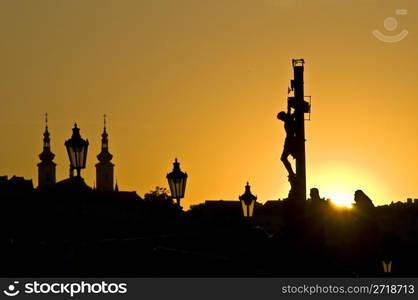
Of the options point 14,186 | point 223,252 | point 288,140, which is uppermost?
point 14,186

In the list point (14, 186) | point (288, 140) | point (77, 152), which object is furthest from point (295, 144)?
point (14, 186)

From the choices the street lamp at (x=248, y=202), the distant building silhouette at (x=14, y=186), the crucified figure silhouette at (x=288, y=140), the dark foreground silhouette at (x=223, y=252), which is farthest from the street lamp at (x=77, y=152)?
A: the distant building silhouette at (x=14, y=186)

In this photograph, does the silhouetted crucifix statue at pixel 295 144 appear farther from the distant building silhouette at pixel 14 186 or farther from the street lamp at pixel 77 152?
the distant building silhouette at pixel 14 186

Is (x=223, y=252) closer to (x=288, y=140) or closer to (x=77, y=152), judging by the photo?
(x=288, y=140)

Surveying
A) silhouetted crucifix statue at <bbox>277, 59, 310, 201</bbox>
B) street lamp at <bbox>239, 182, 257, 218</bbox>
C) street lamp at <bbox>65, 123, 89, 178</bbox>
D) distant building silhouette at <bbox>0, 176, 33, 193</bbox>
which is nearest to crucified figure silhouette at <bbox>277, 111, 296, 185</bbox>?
silhouetted crucifix statue at <bbox>277, 59, 310, 201</bbox>

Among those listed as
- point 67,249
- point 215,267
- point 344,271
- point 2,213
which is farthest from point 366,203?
point 2,213

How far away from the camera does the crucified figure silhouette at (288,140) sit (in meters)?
37.5

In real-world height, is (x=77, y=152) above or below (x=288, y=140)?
below

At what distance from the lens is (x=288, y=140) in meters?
37.6

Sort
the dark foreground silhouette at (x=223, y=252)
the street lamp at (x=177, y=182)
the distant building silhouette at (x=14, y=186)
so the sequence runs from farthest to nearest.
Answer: the distant building silhouette at (x=14, y=186) < the street lamp at (x=177, y=182) < the dark foreground silhouette at (x=223, y=252)

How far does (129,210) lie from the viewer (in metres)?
173

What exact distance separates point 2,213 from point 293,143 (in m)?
37.5

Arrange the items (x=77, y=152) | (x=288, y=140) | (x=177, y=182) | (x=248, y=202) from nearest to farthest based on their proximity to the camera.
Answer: (x=77, y=152) < (x=288, y=140) < (x=177, y=182) < (x=248, y=202)

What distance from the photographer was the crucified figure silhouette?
37.5 meters
